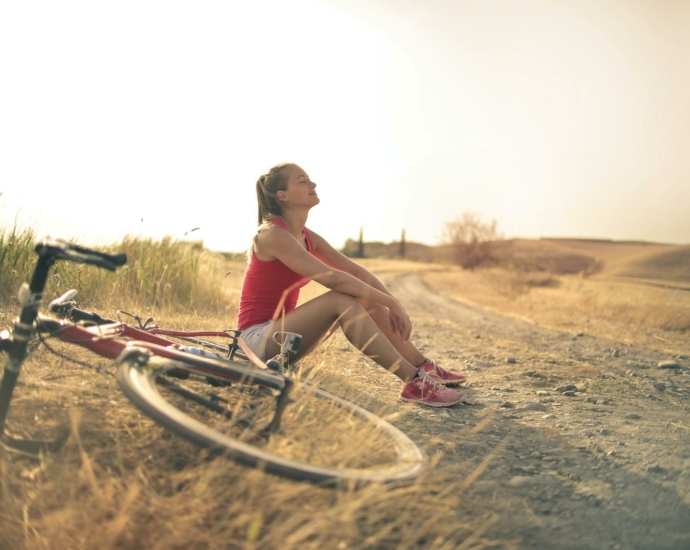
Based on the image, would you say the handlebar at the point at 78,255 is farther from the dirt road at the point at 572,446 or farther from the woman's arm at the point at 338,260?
the woman's arm at the point at 338,260

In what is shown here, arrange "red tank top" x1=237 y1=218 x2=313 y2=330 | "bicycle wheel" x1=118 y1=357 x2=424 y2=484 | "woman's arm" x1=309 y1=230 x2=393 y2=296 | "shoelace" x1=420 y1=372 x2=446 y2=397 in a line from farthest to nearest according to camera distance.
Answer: "woman's arm" x1=309 y1=230 x2=393 y2=296
"shoelace" x1=420 y1=372 x2=446 y2=397
"red tank top" x1=237 y1=218 x2=313 y2=330
"bicycle wheel" x1=118 y1=357 x2=424 y2=484

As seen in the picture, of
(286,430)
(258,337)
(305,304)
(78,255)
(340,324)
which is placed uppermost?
(78,255)

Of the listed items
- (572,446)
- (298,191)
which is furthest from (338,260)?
(572,446)

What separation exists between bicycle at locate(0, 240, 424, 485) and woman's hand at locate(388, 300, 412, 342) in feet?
3.93

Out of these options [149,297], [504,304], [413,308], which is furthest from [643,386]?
[504,304]

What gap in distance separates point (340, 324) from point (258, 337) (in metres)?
0.53

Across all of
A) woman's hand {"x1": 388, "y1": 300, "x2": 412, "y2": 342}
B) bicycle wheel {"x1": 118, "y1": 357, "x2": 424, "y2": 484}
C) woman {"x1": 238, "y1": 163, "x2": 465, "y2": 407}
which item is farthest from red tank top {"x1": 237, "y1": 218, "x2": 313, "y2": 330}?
bicycle wheel {"x1": 118, "y1": 357, "x2": 424, "y2": 484}

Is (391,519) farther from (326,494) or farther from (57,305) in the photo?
(57,305)

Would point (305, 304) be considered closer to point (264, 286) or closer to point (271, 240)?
point (264, 286)

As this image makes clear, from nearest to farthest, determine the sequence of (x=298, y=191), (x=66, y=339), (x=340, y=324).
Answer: (x=66, y=339) < (x=340, y=324) < (x=298, y=191)

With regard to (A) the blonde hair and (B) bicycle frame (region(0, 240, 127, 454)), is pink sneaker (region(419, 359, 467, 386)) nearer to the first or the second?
(A) the blonde hair

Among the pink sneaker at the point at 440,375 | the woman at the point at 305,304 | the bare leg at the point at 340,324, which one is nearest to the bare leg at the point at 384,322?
the woman at the point at 305,304

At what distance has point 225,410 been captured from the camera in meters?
2.42

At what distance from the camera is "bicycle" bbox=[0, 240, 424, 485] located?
1829mm
